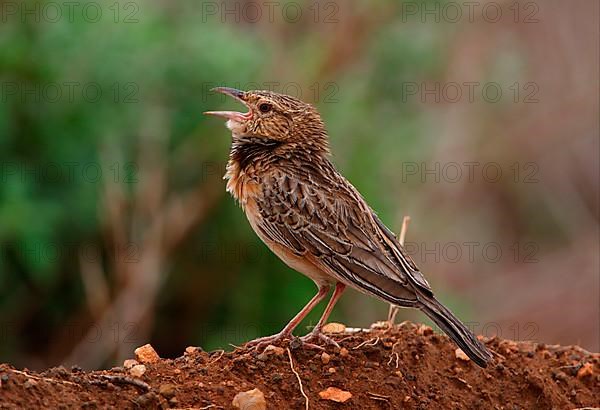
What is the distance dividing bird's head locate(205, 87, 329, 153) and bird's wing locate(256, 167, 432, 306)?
31cm

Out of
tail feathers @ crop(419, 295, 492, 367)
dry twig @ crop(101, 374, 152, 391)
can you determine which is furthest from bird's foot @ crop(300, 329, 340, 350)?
dry twig @ crop(101, 374, 152, 391)

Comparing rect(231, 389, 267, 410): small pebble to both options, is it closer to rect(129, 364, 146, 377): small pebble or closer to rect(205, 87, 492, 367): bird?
rect(129, 364, 146, 377): small pebble

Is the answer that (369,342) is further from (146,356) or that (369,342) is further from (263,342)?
(146,356)

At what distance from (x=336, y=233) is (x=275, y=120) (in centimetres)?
93

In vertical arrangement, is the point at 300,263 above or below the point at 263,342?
above

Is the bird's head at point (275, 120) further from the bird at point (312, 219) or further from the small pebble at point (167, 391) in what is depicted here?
the small pebble at point (167, 391)

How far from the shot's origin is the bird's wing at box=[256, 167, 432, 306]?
581 centimetres

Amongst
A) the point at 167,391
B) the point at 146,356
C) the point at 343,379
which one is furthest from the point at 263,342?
the point at 167,391

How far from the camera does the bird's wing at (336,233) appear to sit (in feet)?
19.1

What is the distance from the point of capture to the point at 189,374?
Answer: 5410mm

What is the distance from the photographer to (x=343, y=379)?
563 cm

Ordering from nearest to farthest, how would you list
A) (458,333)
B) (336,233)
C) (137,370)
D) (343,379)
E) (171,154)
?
1. (137,370)
2. (458,333)
3. (343,379)
4. (336,233)
5. (171,154)

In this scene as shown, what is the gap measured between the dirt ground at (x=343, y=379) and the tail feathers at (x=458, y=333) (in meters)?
0.35

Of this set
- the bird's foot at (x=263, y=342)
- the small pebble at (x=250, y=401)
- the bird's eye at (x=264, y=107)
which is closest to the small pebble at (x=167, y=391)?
the small pebble at (x=250, y=401)
